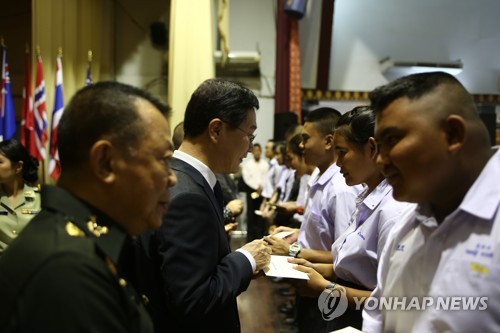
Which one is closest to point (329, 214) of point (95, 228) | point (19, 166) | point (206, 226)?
point (206, 226)

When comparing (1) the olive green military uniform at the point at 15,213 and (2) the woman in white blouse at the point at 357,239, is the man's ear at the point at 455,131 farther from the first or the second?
(1) the olive green military uniform at the point at 15,213

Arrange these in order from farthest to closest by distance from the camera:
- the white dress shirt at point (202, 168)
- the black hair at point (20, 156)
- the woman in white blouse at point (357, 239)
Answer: the black hair at point (20, 156), the woman in white blouse at point (357, 239), the white dress shirt at point (202, 168)

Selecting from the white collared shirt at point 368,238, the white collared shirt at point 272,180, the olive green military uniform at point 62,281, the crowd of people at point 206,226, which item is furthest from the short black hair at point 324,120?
the white collared shirt at point 272,180

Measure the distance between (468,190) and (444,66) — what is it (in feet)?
26.5

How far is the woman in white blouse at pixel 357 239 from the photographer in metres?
1.52

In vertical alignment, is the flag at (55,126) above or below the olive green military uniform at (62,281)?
below

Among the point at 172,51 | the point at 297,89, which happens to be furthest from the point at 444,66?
the point at 172,51

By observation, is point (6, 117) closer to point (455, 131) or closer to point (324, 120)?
point (324, 120)

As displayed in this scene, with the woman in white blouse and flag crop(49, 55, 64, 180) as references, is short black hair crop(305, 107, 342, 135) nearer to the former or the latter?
the woman in white blouse

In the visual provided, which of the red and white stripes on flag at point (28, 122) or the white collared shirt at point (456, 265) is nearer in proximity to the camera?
the white collared shirt at point (456, 265)

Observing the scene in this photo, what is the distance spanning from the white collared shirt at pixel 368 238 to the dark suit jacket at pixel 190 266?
45 centimetres

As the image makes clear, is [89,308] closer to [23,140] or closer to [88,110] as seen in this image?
[88,110]

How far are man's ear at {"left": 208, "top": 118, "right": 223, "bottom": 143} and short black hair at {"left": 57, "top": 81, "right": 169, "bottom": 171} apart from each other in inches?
22.8

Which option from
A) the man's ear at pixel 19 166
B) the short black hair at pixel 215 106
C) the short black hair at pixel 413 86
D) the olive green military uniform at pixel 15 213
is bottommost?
the olive green military uniform at pixel 15 213
